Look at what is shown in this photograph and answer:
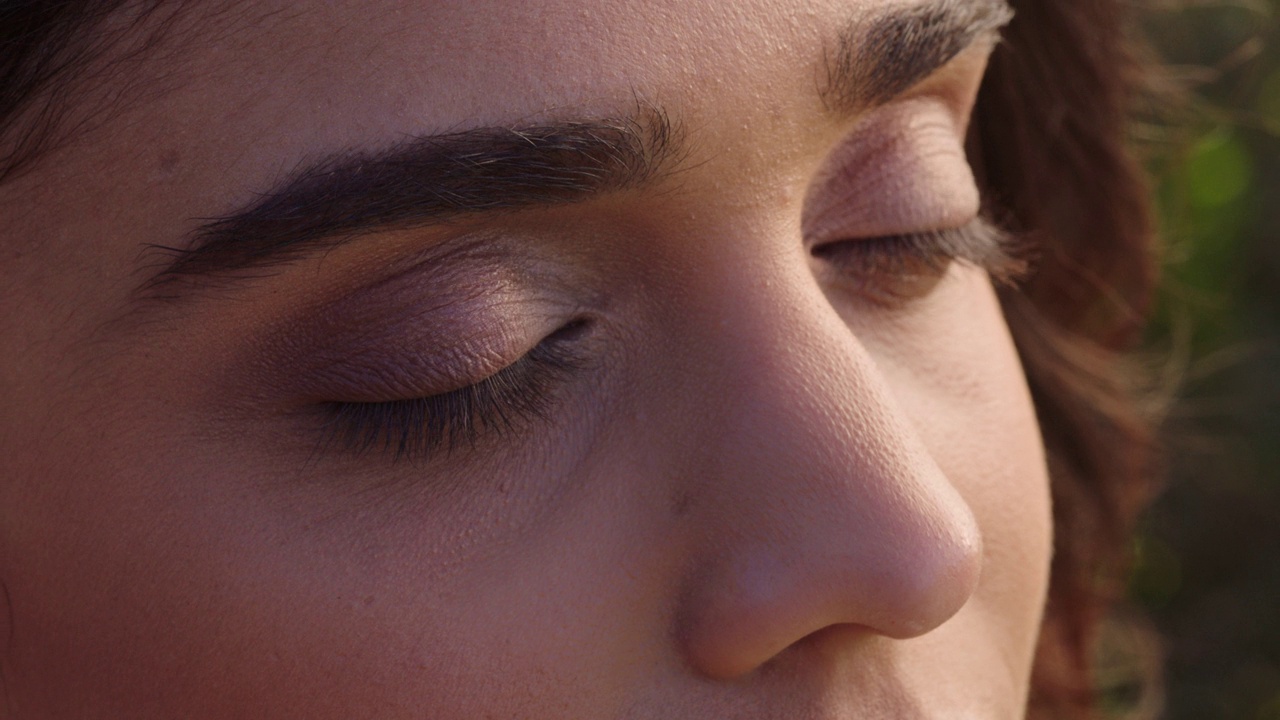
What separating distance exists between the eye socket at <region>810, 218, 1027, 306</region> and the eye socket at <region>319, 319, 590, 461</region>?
0.36m

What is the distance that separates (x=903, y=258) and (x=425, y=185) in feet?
1.90

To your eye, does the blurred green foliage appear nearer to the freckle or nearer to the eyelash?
the eyelash

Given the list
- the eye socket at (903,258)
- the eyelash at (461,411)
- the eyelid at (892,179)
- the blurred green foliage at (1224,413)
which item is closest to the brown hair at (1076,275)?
the eye socket at (903,258)

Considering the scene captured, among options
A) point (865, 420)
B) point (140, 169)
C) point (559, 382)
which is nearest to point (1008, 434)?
point (865, 420)

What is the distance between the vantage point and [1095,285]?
92.4 inches

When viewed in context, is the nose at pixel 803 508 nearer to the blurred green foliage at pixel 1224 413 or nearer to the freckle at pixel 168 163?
the freckle at pixel 168 163

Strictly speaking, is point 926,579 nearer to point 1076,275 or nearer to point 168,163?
point 168,163

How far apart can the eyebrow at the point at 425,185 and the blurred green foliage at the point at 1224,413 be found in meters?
2.81

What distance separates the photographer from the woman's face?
3.52ft

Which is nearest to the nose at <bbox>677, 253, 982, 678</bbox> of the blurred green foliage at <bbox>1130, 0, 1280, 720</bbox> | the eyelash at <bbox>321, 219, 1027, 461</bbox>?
the eyelash at <bbox>321, 219, 1027, 461</bbox>

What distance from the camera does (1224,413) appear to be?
153 inches

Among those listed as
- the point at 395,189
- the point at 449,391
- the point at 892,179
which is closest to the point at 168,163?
the point at 395,189

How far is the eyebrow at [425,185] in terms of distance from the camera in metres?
1.06

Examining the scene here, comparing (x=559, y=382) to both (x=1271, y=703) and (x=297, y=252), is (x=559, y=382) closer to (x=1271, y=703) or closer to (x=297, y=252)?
(x=297, y=252)
